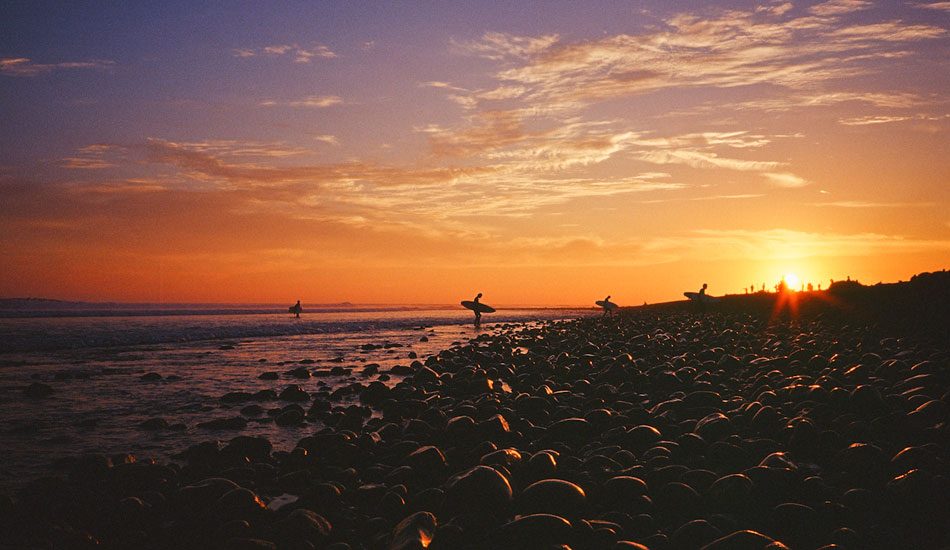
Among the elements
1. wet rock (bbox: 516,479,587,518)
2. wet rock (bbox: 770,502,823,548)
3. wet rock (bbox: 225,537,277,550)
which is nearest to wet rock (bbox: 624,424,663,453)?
wet rock (bbox: 516,479,587,518)

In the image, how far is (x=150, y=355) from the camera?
19.5 meters

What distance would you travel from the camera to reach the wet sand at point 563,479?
4.57 m

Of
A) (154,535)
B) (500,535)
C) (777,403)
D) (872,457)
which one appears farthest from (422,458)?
(777,403)

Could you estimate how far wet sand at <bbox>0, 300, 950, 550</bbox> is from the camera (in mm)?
4566

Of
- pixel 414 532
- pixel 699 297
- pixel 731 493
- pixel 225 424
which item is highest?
pixel 699 297

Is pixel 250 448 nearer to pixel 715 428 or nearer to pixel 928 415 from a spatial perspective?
pixel 715 428

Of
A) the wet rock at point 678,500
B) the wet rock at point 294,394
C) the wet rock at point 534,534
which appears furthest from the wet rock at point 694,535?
the wet rock at point 294,394

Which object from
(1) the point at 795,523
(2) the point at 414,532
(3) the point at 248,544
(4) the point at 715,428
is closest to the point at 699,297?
(4) the point at 715,428

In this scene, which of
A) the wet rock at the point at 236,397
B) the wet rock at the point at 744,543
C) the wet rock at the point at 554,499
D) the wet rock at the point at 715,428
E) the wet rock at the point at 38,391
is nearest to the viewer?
the wet rock at the point at 744,543

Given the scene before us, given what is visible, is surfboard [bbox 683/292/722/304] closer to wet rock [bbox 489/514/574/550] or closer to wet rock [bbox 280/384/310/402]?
wet rock [bbox 280/384/310/402]

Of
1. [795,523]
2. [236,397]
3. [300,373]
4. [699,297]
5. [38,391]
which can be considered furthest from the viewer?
[699,297]

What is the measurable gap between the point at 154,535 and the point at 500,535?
319 cm

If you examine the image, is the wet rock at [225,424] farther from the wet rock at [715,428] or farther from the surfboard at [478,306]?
the surfboard at [478,306]

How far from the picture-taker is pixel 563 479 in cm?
585
